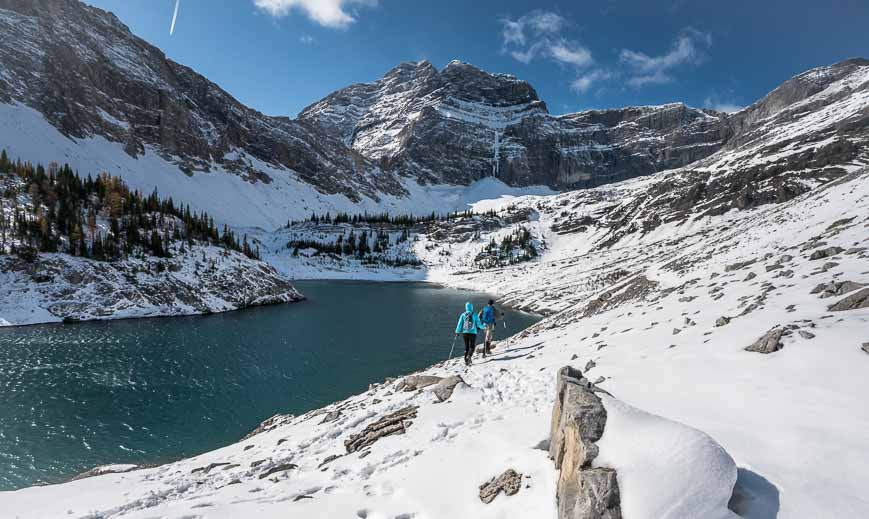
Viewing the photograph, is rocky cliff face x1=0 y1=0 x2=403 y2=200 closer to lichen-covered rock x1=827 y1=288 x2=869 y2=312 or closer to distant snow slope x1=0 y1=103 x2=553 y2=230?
distant snow slope x1=0 y1=103 x2=553 y2=230

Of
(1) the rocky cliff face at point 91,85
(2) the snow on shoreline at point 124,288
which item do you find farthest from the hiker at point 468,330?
(1) the rocky cliff face at point 91,85

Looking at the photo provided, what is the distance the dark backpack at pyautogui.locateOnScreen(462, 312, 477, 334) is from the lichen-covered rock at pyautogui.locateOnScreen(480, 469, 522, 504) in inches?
467

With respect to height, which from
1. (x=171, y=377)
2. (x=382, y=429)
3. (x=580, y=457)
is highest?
(x=580, y=457)

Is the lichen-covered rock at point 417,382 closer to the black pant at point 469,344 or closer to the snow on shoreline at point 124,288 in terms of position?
the black pant at point 469,344

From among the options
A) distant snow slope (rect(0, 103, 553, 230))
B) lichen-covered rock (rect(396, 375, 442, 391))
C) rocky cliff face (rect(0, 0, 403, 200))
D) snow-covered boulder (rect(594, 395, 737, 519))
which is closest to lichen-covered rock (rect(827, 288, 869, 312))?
snow-covered boulder (rect(594, 395, 737, 519))

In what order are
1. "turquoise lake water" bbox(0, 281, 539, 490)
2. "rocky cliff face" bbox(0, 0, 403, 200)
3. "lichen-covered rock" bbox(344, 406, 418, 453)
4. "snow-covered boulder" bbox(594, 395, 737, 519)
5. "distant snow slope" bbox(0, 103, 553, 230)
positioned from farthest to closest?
"rocky cliff face" bbox(0, 0, 403, 200)
"distant snow slope" bbox(0, 103, 553, 230)
"turquoise lake water" bbox(0, 281, 539, 490)
"lichen-covered rock" bbox(344, 406, 418, 453)
"snow-covered boulder" bbox(594, 395, 737, 519)

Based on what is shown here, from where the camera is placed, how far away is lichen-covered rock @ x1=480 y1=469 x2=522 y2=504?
693 cm

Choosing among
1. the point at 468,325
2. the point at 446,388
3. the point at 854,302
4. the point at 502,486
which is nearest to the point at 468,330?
the point at 468,325

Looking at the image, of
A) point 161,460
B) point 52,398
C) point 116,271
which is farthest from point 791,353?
point 116,271

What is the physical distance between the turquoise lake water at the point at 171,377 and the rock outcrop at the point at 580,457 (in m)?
20.7

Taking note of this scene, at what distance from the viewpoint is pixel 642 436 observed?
5.61m

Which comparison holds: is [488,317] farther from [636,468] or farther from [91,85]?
[91,85]

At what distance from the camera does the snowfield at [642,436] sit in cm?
496

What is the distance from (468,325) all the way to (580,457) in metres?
13.7
